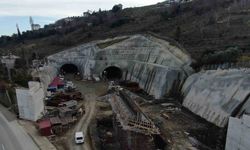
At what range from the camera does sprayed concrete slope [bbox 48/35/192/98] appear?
A: 140 feet

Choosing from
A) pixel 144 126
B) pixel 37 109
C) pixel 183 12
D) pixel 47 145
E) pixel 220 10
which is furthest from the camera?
pixel 183 12

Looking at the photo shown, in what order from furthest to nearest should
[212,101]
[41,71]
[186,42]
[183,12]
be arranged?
[183,12] < [186,42] < [41,71] < [212,101]

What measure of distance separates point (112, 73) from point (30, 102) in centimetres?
3141

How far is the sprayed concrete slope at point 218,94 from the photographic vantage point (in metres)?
27.5

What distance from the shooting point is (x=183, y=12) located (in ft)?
275

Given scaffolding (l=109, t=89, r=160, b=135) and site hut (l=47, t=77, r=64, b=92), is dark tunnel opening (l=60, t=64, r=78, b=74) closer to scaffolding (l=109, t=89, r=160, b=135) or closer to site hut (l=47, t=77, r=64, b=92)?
site hut (l=47, t=77, r=64, b=92)

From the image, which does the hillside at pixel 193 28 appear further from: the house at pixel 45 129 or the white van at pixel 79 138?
the house at pixel 45 129

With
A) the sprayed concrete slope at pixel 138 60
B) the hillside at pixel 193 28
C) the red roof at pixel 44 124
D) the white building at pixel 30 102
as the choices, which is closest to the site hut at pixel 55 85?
the sprayed concrete slope at pixel 138 60

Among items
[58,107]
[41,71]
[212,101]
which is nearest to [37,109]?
[58,107]

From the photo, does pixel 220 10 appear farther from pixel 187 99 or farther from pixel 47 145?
pixel 47 145

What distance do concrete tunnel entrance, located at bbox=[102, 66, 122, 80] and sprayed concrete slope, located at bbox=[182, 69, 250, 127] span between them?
2599 centimetres

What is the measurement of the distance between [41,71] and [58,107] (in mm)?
12854

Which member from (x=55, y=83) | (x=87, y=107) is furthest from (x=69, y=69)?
(x=87, y=107)

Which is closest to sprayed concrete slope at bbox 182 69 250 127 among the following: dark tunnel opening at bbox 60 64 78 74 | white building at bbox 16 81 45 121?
white building at bbox 16 81 45 121
